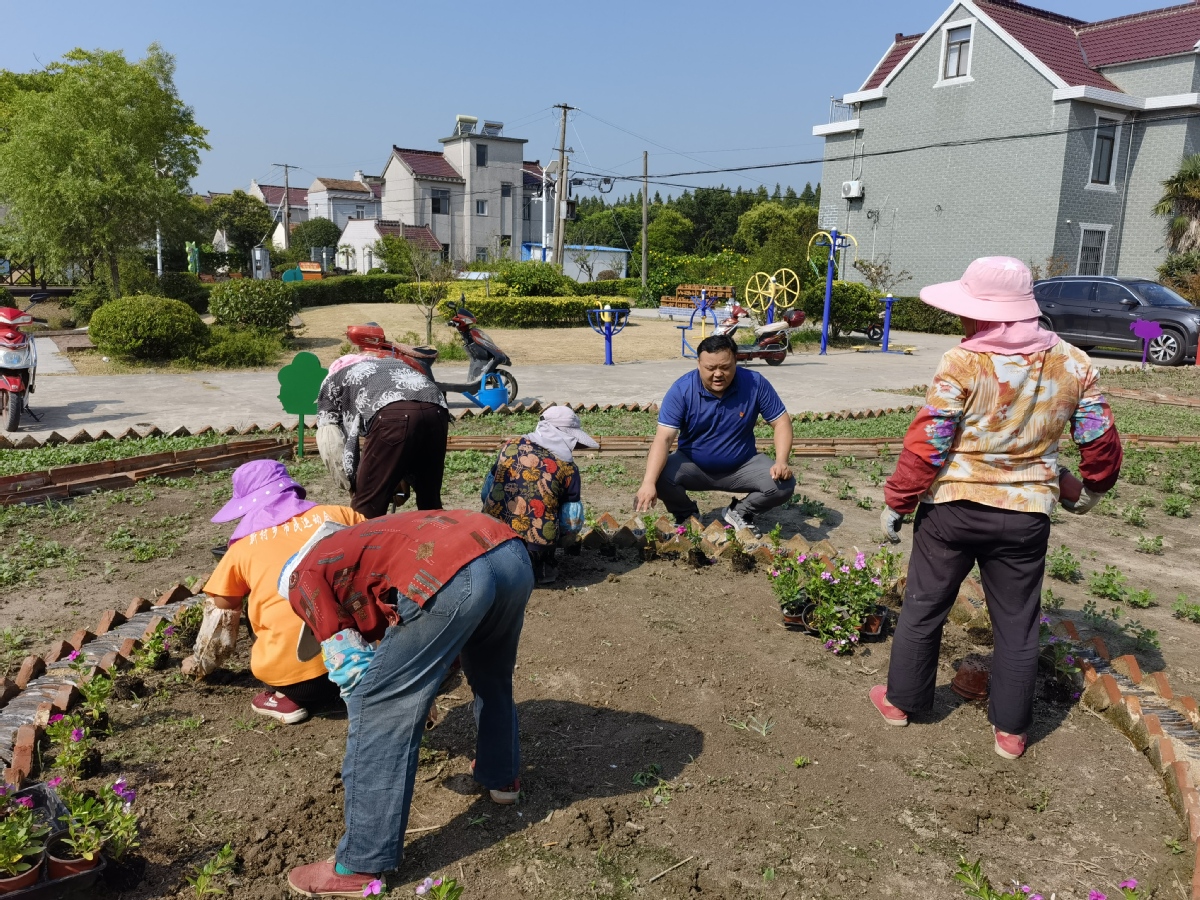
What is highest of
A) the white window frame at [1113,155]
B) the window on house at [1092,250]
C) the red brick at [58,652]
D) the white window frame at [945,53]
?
the white window frame at [945,53]

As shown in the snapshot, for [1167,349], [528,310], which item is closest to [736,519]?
[1167,349]

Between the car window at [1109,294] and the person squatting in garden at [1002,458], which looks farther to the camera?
the car window at [1109,294]

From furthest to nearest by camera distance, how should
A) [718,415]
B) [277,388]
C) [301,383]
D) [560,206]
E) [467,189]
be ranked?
[467,189] < [560,206] < [277,388] < [301,383] < [718,415]

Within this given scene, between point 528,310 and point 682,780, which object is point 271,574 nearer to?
point 682,780

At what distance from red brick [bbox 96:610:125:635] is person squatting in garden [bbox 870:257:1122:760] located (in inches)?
136

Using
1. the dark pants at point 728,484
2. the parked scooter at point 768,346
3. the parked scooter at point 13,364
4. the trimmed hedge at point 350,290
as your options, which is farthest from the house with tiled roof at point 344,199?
the dark pants at point 728,484

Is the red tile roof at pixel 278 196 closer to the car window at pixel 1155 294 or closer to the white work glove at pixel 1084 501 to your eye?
the car window at pixel 1155 294

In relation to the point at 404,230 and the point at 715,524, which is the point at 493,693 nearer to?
the point at 715,524

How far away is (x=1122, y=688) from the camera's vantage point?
3.66 meters

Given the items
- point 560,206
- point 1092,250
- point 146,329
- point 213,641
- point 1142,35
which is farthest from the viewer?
point 560,206

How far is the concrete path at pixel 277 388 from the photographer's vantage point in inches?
415

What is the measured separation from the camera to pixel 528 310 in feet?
86.8

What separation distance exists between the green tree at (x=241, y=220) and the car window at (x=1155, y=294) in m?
42.3

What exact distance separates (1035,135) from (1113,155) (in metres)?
2.61
